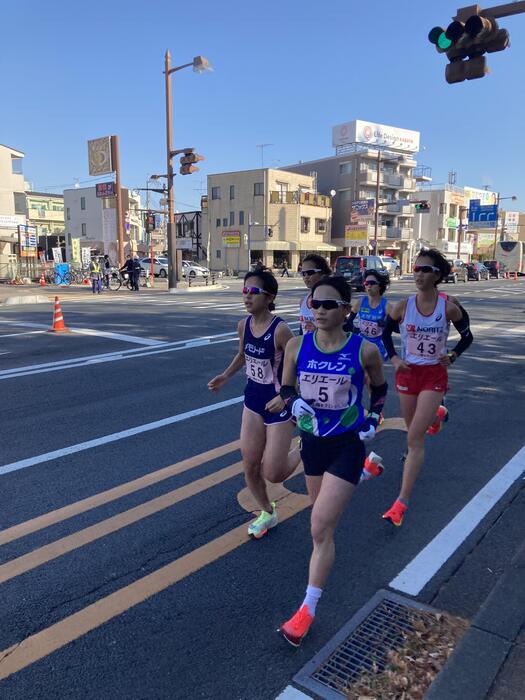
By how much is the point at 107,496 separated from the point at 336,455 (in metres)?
2.16

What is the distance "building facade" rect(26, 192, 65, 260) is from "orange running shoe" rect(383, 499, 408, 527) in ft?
241

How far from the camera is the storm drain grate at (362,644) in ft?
7.80

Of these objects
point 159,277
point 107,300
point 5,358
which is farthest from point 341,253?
point 5,358

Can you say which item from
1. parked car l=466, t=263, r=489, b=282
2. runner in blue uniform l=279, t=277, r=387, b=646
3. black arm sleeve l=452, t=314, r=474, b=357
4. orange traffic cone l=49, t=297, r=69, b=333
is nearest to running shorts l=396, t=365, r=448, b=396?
black arm sleeve l=452, t=314, r=474, b=357

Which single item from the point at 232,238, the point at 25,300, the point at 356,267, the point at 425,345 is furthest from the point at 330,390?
the point at 232,238

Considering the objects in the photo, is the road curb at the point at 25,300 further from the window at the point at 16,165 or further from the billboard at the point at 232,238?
the billboard at the point at 232,238

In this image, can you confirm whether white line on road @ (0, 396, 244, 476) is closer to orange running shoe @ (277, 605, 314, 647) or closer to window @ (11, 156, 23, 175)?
orange running shoe @ (277, 605, 314, 647)

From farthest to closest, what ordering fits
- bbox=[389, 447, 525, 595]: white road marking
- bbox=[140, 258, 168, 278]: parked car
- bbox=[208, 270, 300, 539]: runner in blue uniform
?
bbox=[140, 258, 168, 278]: parked car < bbox=[208, 270, 300, 539]: runner in blue uniform < bbox=[389, 447, 525, 595]: white road marking

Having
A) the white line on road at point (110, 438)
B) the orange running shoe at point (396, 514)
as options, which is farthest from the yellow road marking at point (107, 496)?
the orange running shoe at point (396, 514)

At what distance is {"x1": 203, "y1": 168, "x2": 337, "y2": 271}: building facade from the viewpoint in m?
54.6

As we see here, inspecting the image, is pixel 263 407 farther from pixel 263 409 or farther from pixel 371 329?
pixel 371 329

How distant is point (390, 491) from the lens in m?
4.36

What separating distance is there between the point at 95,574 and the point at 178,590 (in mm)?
531

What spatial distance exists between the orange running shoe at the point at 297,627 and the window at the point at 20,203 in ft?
165
